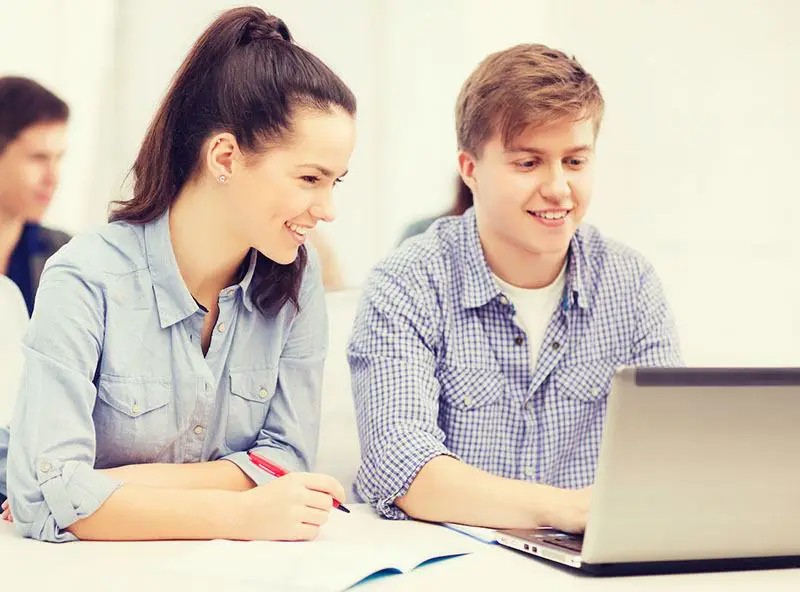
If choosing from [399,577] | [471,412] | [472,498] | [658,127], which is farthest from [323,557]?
[658,127]

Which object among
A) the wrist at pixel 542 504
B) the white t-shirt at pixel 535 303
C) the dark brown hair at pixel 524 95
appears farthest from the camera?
the white t-shirt at pixel 535 303

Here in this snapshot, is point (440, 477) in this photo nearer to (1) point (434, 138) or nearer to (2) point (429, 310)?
(2) point (429, 310)

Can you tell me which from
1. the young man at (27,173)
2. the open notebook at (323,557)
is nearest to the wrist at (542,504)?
the open notebook at (323,557)

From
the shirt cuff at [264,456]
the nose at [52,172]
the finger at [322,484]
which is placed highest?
the nose at [52,172]

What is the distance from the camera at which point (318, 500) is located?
1.16 m

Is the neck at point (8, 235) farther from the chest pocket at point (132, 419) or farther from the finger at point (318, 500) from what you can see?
the finger at point (318, 500)

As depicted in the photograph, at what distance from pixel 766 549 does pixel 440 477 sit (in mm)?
456

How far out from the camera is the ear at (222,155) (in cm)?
136

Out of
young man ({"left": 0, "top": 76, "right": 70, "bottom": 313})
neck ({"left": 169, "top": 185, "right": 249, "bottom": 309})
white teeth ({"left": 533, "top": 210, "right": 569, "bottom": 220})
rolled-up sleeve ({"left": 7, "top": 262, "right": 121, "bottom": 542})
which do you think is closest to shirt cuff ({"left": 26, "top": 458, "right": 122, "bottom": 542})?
rolled-up sleeve ({"left": 7, "top": 262, "right": 121, "bottom": 542})

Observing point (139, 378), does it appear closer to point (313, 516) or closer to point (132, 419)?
point (132, 419)

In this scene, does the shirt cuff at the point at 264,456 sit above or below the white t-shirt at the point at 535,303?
below

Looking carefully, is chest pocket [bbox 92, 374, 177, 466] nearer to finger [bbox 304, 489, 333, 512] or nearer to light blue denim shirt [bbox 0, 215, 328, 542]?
light blue denim shirt [bbox 0, 215, 328, 542]

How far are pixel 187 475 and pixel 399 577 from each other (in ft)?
1.41

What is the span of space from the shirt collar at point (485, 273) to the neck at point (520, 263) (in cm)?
2
